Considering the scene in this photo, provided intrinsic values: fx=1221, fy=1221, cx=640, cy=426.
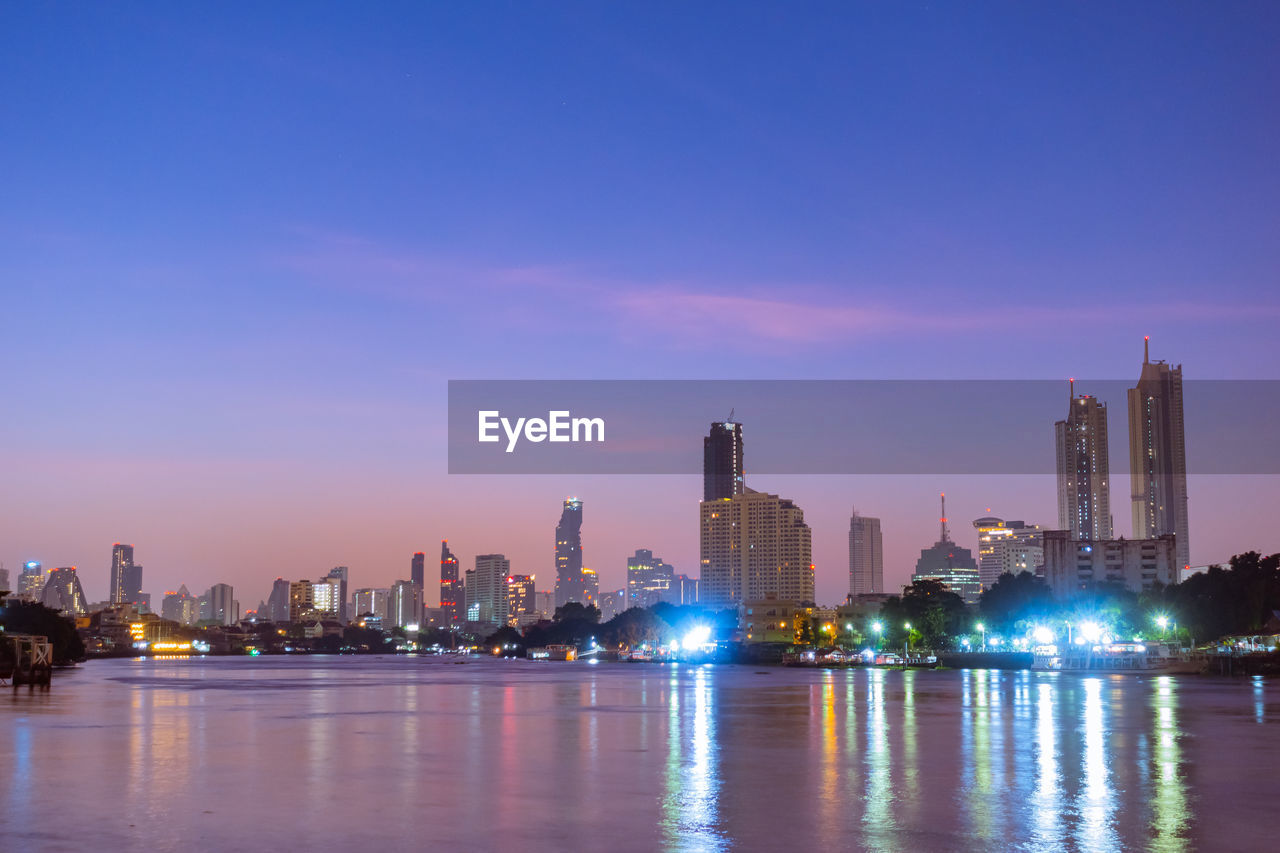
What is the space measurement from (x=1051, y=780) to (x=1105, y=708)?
Result: 33526 millimetres

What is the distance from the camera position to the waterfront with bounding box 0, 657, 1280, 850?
20.8 meters

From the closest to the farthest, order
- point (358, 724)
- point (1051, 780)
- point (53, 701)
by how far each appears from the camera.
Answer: point (1051, 780), point (358, 724), point (53, 701)

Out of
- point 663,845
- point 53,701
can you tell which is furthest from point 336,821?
point 53,701

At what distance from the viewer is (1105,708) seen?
193 feet

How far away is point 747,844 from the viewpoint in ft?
65.1

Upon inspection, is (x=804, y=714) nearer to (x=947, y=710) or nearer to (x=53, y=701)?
(x=947, y=710)

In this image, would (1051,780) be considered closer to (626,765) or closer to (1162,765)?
(1162,765)

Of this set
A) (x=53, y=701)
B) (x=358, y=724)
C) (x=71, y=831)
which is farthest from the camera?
(x=53, y=701)

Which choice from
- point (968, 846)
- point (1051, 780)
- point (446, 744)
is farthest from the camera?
point (446, 744)

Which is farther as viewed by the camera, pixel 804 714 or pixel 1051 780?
pixel 804 714

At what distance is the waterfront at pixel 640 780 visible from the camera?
818 inches

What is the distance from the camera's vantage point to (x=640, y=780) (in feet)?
94.2

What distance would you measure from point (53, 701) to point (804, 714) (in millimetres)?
42391

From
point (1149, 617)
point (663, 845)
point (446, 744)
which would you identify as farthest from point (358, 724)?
point (1149, 617)
